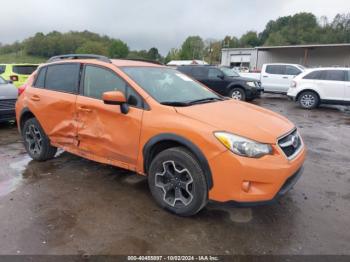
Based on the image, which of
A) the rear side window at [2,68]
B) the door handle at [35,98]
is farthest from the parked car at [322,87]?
the rear side window at [2,68]

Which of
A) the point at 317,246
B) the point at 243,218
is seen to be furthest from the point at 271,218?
the point at 317,246

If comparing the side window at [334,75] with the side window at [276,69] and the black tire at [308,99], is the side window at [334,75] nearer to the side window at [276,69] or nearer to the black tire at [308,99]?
the black tire at [308,99]

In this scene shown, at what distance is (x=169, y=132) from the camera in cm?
323

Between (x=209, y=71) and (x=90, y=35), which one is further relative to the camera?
(x=90, y=35)

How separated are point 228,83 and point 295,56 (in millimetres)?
30928

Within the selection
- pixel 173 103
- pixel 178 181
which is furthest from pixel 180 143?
pixel 173 103

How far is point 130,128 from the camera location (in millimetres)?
3551

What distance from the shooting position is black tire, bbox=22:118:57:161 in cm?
484

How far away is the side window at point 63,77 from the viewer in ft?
14.3

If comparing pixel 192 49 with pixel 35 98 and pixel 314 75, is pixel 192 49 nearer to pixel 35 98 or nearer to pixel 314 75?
pixel 314 75

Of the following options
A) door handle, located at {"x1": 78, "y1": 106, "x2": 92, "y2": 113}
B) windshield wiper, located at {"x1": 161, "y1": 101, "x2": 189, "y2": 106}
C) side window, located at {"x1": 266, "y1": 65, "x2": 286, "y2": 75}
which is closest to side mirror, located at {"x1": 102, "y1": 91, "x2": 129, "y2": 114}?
windshield wiper, located at {"x1": 161, "y1": 101, "x2": 189, "y2": 106}

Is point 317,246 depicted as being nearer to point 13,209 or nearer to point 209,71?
point 13,209

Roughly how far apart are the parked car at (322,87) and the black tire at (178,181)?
10183 millimetres

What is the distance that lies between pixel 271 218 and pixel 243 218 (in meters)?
0.31
